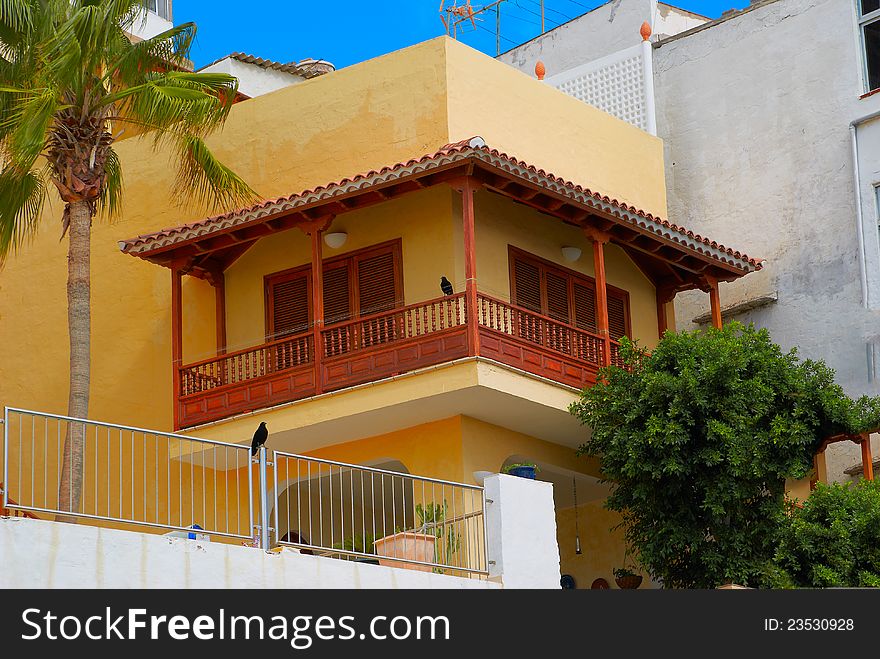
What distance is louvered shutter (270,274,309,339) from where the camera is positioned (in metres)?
23.6

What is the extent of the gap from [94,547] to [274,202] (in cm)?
791

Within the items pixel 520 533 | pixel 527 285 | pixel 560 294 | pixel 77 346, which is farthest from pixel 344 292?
pixel 520 533

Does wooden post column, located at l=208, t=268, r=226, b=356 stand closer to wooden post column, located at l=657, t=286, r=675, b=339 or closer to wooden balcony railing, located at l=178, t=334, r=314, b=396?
wooden balcony railing, located at l=178, t=334, r=314, b=396

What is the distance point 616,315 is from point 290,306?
14.4ft

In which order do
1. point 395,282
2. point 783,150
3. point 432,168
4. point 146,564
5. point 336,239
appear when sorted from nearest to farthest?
point 146,564 → point 432,168 → point 395,282 → point 336,239 → point 783,150

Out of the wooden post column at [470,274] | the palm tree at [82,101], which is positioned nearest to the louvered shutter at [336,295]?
the palm tree at [82,101]

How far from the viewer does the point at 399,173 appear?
845 inches

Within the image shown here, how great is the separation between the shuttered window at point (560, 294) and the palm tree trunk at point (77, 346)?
5441mm

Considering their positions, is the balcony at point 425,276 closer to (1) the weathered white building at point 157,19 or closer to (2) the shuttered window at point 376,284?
(2) the shuttered window at point 376,284

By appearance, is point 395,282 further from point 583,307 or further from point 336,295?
point 583,307

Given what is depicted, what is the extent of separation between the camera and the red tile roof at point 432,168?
69.6 ft

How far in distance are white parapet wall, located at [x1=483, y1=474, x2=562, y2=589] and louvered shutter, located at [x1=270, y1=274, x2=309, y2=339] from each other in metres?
5.90

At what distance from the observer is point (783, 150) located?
2723 centimetres
